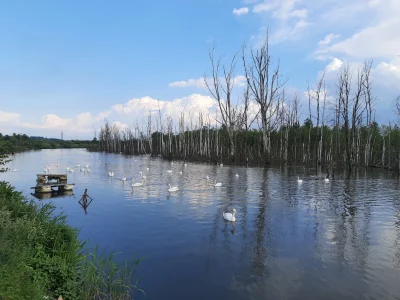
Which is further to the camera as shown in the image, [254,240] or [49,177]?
[49,177]

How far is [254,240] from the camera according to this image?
9359mm

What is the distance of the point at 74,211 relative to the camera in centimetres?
1353

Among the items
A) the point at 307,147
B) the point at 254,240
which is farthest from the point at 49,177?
the point at 307,147

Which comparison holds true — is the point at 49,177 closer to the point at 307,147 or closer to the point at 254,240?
the point at 254,240

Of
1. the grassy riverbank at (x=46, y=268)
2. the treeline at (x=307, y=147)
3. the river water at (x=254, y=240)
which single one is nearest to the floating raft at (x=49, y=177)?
the river water at (x=254, y=240)

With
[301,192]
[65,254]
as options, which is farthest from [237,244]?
[301,192]

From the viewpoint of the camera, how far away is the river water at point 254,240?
21.5 feet

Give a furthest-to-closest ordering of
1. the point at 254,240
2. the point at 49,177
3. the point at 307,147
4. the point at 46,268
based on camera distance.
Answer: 1. the point at 307,147
2. the point at 49,177
3. the point at 254,240
4. the point at 46,268

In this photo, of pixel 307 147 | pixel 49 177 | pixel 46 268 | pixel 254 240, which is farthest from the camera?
pixel 307 147

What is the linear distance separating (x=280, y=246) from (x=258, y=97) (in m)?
31.2

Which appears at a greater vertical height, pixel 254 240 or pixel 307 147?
pixel 307 147

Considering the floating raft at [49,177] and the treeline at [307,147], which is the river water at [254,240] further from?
the treeline at [307,147]

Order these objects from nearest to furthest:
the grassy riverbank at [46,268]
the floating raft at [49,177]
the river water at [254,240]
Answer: the grassy riverbank at [46,268]
the river water at [254,240]
the floating raft at [49,177]

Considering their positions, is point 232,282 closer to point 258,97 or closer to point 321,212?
point 321,212
